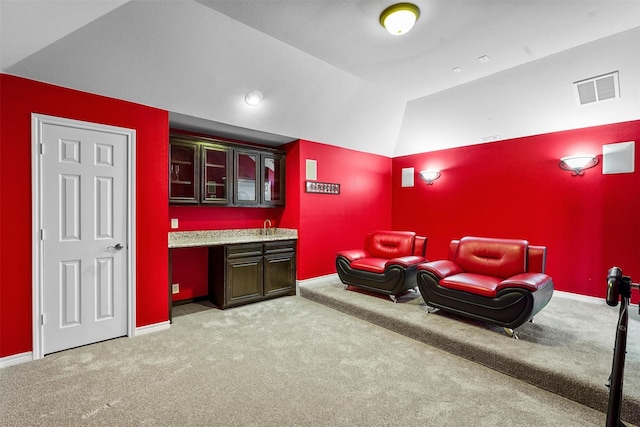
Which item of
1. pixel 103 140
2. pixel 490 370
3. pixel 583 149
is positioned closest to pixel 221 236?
pixel 103 140

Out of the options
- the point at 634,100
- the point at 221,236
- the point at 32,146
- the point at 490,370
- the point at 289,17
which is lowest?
the point at 490,370

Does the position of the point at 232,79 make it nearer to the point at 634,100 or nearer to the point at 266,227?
the point at 266,227

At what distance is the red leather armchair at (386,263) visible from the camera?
392 cm

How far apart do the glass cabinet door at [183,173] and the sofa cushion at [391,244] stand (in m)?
2.74

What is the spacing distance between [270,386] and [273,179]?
10.5 ft

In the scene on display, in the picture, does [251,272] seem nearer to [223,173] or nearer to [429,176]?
A: [223,173]

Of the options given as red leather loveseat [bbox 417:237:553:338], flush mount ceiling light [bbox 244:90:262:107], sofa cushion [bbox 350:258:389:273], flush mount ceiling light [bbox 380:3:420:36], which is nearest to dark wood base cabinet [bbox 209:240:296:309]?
sofa cushion [bbox 350:258:389:273]

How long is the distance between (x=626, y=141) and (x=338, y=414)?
4.75 meters

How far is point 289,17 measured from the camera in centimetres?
270

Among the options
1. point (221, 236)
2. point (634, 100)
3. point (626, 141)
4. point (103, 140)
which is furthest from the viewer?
point (221, 236)

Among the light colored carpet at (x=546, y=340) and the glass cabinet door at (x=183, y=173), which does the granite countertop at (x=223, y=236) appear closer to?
the glass cabinet door at (x=183, y=173)

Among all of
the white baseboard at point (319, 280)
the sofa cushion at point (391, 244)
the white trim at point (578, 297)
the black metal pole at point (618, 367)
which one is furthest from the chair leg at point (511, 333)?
the white baseboard at point (319, 280)

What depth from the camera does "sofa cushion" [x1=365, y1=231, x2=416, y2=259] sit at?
14.6 feet

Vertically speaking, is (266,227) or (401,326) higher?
(266,227)
